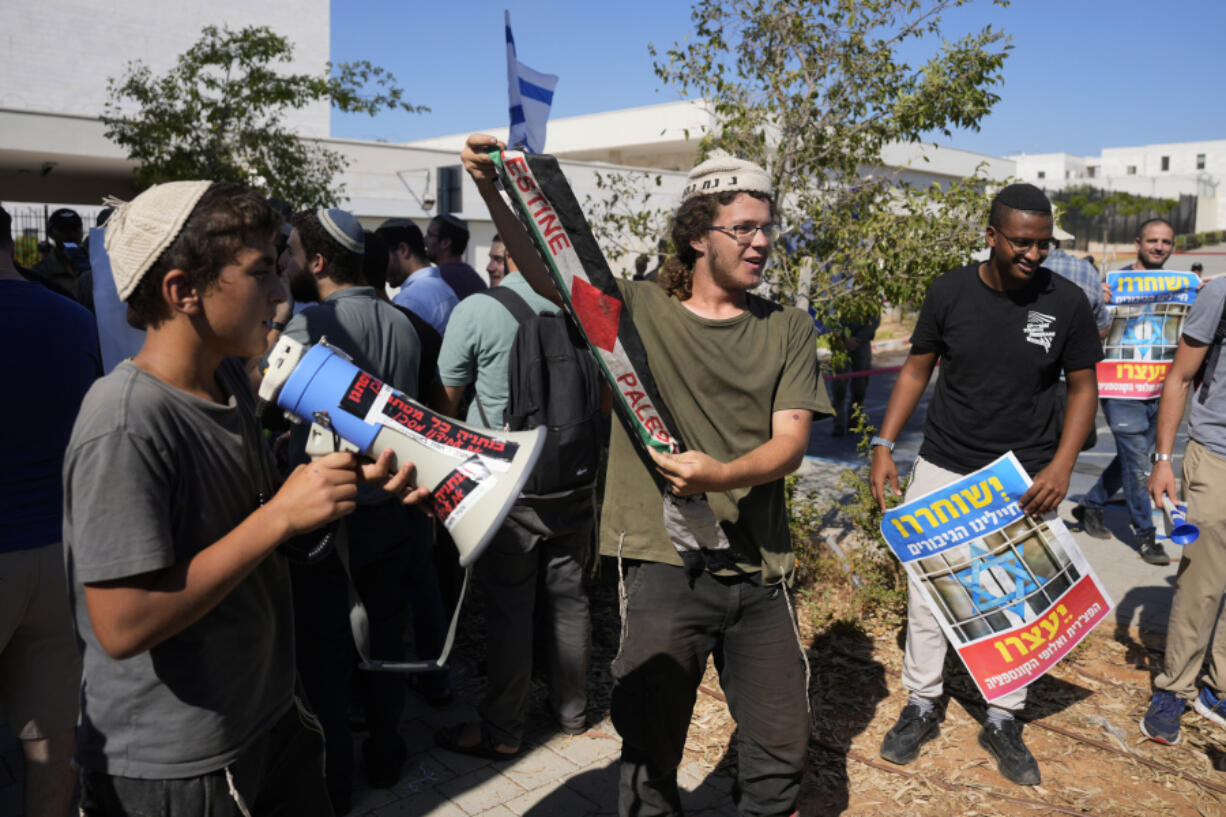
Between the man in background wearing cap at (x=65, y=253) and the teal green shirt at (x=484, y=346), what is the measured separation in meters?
4.61

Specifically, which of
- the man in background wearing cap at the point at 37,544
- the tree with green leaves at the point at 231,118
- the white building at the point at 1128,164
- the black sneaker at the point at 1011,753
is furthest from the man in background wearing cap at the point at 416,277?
the white building at the point at 1128,164

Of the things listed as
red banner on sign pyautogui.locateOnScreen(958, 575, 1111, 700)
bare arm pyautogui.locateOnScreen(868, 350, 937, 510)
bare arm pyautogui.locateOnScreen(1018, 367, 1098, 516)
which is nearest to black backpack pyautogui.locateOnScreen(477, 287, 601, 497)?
bare arm pyautogui.locateOnScreen(868, 350, 937, 510)

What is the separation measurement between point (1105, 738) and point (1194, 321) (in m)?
1.91

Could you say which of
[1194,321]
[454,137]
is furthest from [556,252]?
[454,137]

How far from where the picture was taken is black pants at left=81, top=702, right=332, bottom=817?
190 centimetres

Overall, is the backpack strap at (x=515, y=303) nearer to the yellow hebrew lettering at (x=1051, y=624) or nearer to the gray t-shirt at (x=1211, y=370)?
the yellow hebrew lettering at (x=1051, y=624)

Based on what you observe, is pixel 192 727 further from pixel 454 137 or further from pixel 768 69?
pixel 454 137

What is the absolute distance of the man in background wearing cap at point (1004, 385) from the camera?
376 cm

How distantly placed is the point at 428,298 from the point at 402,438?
3.75m

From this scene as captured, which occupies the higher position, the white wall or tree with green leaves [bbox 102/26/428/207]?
the white wall

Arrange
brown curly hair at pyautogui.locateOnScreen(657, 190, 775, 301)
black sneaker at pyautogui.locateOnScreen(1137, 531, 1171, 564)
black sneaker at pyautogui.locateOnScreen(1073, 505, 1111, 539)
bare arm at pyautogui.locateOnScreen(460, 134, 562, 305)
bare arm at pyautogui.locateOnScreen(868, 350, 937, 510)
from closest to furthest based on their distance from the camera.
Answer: bare arm at pyautogui.locateOnScreen(460, 134, 562, 305) → brown curly hair at pyautogui.locateOnScreen(657, 190, 775, 301) → bare arm at pyautogui.locateOnScreen(868, 350, 937, 510) → black sneaker at pyautogui.locateOnScreen(1137, 531, 1171, 564) → black sneaker at pyautogui.locateOnScreen(1073, 505, 1111, 539)

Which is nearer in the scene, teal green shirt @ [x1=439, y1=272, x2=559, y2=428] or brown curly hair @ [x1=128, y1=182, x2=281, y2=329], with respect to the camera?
brown curly hair @ [x1=128, y1=182, x2=281, y2=329]

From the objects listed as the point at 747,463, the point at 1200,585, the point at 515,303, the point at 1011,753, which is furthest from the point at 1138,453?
the point at 747,463

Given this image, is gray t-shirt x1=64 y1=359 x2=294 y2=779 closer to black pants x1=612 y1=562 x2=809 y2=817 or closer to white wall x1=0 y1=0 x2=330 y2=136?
black pants x1=612 y1=562 x2=809 y2=817
